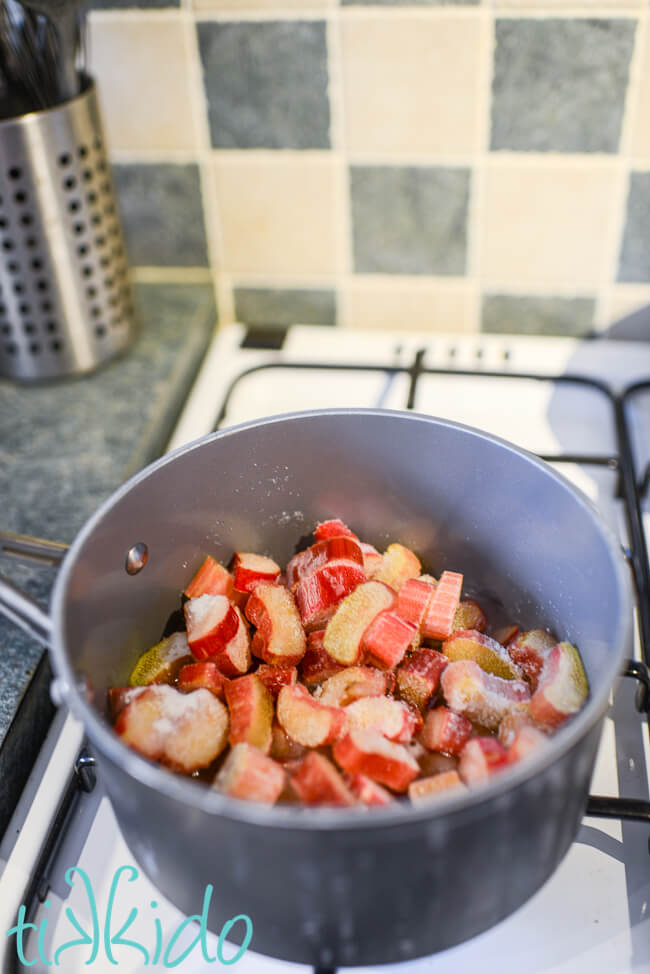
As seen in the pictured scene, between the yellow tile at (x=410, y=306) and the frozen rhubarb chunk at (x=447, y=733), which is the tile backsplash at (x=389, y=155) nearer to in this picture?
the yellow tile at (x=410, y=306)

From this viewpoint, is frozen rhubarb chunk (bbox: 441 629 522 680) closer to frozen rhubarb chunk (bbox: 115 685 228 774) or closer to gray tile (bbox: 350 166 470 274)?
frozen rhubarb chunk (bbox: 115 685 228 774)

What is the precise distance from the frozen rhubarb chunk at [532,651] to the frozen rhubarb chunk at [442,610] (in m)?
0.05

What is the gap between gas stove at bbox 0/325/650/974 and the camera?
1.82ft

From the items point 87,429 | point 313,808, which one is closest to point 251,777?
point 313,808

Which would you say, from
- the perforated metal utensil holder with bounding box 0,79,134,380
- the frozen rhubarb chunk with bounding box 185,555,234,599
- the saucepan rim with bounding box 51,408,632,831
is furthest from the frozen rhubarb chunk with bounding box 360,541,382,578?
the perforated metal utensil holder with bounding box 0,79,134,380

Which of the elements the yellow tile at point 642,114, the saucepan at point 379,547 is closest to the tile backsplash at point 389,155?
the yellow tile at point 642,114

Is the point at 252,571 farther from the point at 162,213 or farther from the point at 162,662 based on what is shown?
the point at 162,213

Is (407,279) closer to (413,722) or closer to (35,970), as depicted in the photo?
(413,722)

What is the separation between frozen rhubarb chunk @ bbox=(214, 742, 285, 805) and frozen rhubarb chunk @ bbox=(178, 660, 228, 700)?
0.29 ft

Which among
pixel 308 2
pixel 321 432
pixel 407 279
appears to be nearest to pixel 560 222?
pixel 407 279

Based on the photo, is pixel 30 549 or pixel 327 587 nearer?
pixel 30 549

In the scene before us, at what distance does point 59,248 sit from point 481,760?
65 cm

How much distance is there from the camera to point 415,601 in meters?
0.65

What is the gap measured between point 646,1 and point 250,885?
82cm
